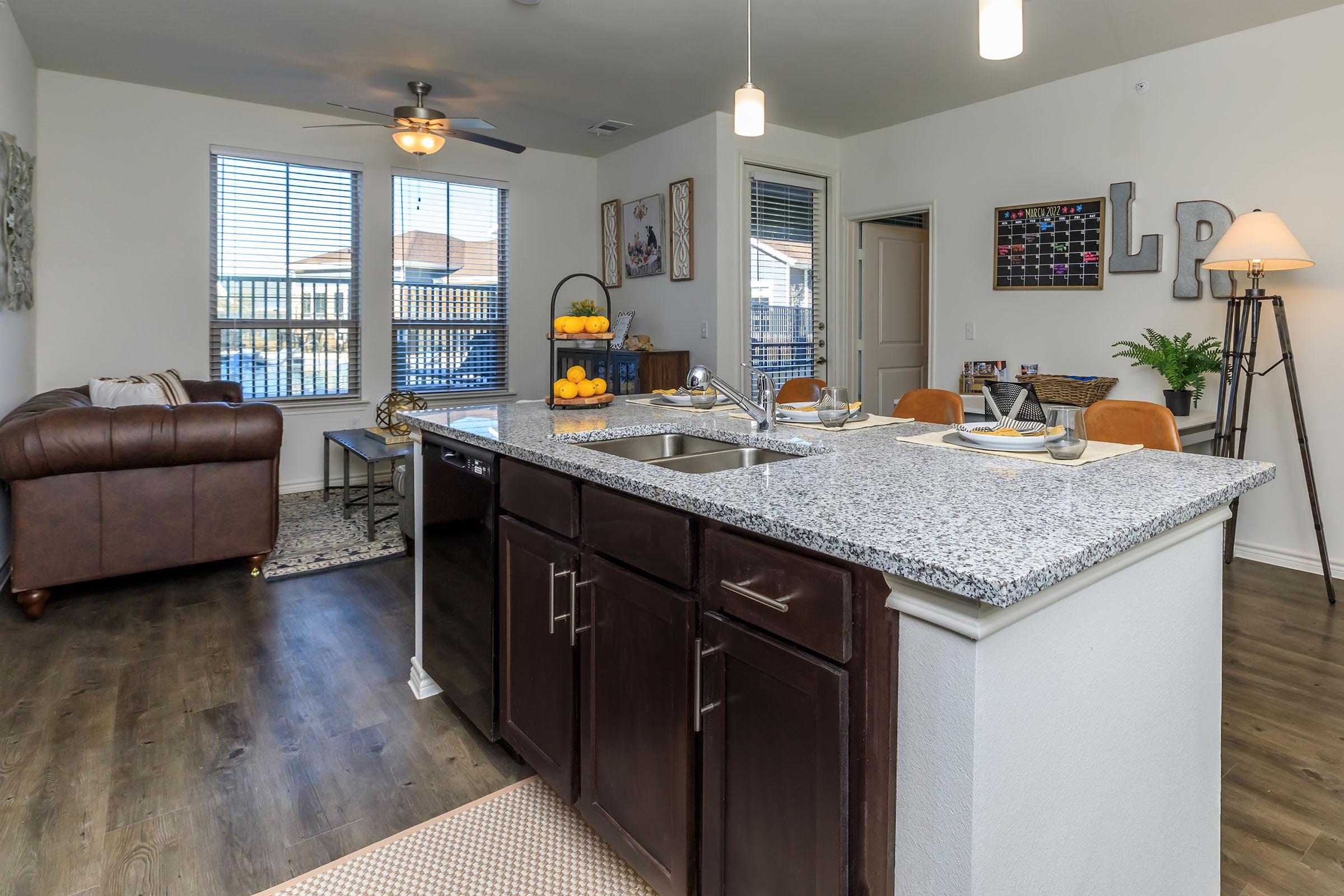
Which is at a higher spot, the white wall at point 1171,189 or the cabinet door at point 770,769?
the white wall at point 1171,189

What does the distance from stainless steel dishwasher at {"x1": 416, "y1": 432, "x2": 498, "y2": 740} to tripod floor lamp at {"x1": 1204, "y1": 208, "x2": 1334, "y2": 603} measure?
3083mm

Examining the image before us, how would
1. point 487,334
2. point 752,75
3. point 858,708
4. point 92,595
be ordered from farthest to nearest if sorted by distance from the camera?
point 487,334, point 752,75, point 92,595, point 858,708

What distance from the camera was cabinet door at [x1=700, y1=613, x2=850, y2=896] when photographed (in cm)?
107

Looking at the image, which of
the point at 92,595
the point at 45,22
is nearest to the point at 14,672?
the point at 92,595

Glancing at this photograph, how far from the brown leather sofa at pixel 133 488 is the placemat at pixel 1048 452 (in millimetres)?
2958

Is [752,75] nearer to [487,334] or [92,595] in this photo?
[487,334]

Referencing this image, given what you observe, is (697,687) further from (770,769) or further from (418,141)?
(418,141)

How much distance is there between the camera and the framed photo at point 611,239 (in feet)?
20.9

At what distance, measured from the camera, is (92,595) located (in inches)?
134

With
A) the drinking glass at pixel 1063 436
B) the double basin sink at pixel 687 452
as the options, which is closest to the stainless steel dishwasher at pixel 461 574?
the double basin sink at pixel 687 452

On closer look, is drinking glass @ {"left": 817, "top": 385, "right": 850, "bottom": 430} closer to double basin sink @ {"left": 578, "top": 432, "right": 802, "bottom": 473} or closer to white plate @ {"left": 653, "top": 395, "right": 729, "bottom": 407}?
double basin sink @ {"left": 578, "top": 432, "right": 802, "bottom": 473}

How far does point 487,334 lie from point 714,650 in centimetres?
550

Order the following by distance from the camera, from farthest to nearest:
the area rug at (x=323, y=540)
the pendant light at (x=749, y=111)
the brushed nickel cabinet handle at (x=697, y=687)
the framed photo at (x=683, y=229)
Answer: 1. the framed photo at (x=683, y=229)
2. the area rug at (x=323, y=540)
3. the pendant light at (x=749, y=111)
4. the brushed nickel cabinet handle at (x=697, y=687)

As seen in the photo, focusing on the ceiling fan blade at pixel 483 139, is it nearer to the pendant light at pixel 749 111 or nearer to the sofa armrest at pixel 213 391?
the pendant light at pixel 749 111
